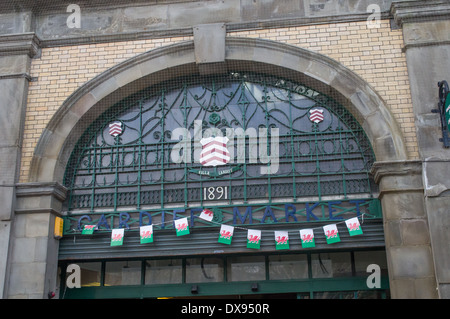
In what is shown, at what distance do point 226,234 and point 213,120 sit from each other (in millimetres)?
2436

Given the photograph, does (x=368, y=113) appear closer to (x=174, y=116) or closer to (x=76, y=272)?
(x=174, y=116)

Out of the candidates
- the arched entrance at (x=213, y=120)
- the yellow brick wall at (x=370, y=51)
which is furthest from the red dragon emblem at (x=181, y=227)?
the yellow brick wall at (x=370, y=51)

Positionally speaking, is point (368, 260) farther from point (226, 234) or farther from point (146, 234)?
point (146, 234)

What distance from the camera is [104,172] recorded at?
11500 mm

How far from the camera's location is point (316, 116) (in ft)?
36.9

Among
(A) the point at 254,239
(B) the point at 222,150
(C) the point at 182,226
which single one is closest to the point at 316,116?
(B) the point at 222,150

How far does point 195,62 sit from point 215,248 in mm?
3869

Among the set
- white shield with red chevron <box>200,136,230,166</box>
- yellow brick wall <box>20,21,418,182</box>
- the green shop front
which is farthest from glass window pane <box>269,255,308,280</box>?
yellow brick wall <box>20,21,418,182</box>

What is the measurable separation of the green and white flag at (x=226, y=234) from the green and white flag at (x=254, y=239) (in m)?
0.34

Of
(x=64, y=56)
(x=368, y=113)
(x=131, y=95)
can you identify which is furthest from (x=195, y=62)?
(x=368, y=113)

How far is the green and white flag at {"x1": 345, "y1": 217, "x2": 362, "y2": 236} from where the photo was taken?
1020cm

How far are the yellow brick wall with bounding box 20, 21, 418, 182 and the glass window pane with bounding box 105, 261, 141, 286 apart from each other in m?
2.51

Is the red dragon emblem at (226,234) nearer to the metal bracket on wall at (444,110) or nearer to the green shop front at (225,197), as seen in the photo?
the green shop front at (225,197)

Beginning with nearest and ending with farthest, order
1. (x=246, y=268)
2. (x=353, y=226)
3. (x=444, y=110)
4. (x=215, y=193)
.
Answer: (x=444, y=110)
(x=353, y=226)
(x=246, y=268)
(x=215, y=193)
